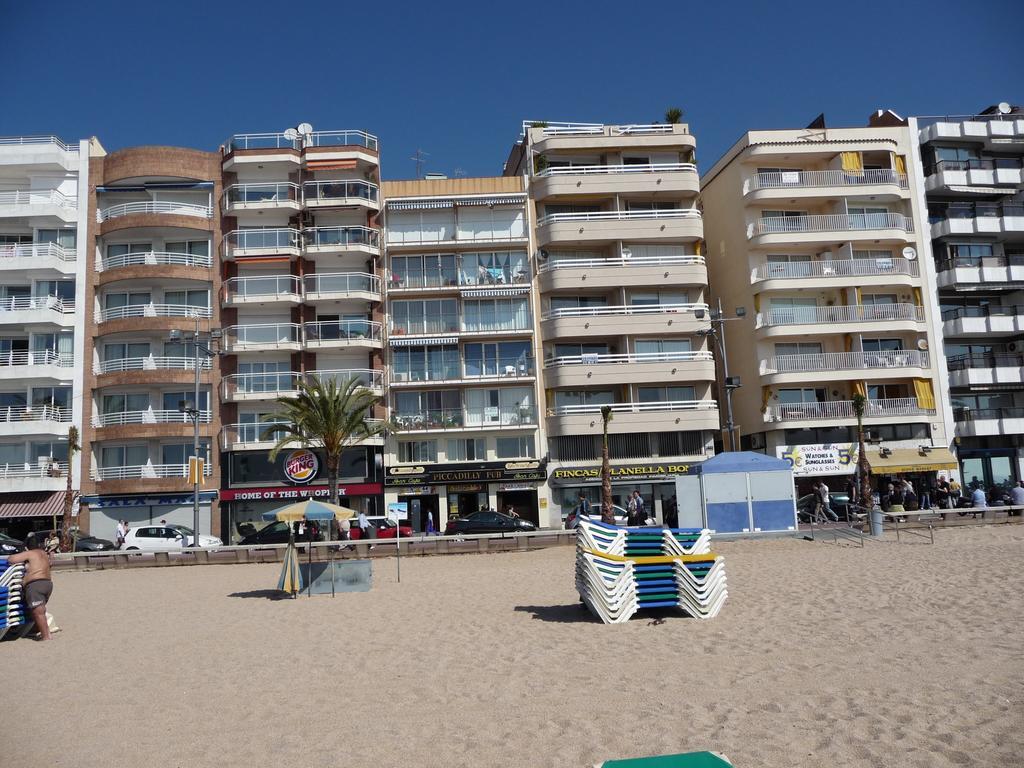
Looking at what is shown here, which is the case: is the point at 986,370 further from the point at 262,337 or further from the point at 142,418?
the point at 142,418

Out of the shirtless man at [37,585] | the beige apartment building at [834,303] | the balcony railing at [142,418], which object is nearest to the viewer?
the shirtless man at [37,585]

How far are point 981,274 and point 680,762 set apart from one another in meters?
51.0

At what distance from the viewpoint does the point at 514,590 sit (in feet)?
59.3

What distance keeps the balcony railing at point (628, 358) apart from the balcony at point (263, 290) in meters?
15.3

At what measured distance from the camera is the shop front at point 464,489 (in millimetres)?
46062

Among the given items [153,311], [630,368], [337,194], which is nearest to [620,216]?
[630,368]

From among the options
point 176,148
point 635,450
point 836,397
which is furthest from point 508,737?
point 176,148

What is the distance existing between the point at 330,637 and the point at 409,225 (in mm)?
38521

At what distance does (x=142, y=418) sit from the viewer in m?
45.4

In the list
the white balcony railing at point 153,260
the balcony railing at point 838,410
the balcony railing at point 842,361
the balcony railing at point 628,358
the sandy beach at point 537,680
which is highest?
the white balcony railing at point 153,260

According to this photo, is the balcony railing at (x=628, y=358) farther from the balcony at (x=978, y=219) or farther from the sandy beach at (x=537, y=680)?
the sandy beach at (x=537, y=680)

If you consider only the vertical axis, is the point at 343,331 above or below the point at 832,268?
below

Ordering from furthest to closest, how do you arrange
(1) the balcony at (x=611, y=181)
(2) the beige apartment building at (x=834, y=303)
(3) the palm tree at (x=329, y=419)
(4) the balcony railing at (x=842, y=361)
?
(1) the balcony at (x=611, y=181) < (4) the balcony railing at (x=842, y=361) < (2) the beige apartment building at (x=834, y=303) < (3) the palm tree at (x=329, y=419)

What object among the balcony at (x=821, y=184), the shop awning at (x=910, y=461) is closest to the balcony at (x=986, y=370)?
the shop awning at (x=910, y=461)
